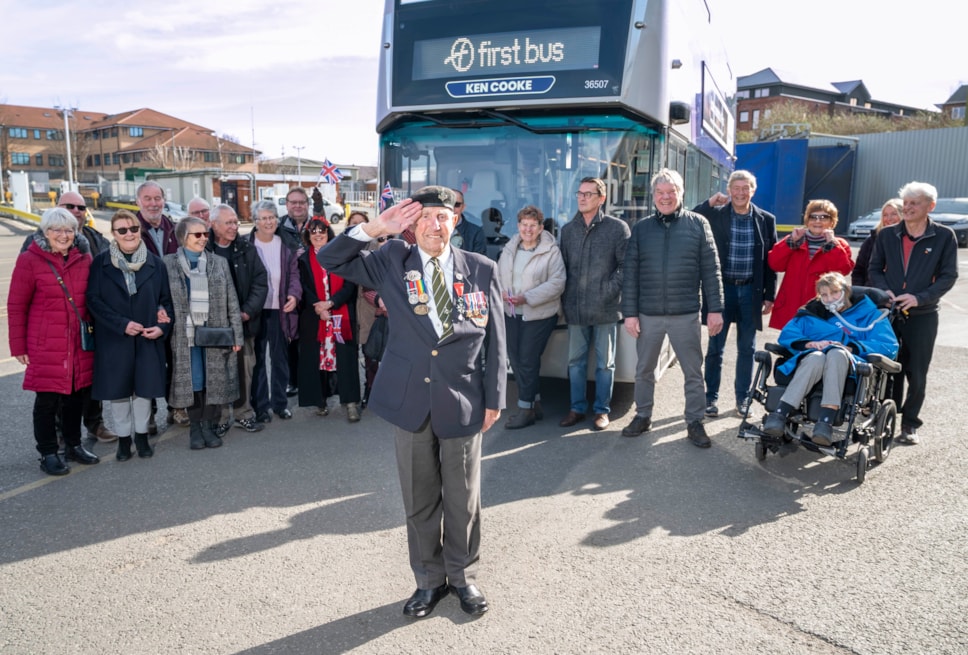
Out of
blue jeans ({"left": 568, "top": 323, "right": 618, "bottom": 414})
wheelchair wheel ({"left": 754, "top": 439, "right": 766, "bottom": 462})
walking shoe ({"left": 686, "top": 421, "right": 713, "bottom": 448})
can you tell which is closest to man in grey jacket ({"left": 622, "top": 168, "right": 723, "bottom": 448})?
walking shoe ({"left": 686, "top": 421, "right": 713, "bottom": 448})

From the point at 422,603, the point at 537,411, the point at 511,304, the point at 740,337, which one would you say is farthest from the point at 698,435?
the point at 422,603

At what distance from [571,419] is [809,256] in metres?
2.46

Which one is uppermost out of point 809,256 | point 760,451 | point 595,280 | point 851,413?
point 809,256

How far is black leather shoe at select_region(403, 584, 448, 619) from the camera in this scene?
3303mm

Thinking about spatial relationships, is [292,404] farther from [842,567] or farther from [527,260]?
[842,567]

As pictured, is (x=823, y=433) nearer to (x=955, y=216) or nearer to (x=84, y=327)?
(x=84, y=327)

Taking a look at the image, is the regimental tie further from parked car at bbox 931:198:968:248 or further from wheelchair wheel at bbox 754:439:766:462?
parked car at bbox 931:198:968:248

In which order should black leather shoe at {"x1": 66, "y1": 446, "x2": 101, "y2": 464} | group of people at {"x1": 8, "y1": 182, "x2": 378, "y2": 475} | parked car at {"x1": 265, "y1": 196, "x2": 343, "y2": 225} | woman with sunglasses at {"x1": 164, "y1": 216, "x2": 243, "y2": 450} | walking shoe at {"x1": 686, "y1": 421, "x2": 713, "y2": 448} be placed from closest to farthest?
1. group of people at {"x1": 8, "y1": 182, "x2": 378, "y2": 475}
2. black leather shoe at {"x1": 66, "y1": 446, "x2": 101, "y2": 464}
3. woman with sunglasses at {"x1": 164, "y1": 216, "x2": 243, "y2": 450}
4. walking shoe at {"x1": 686, "y1": 421, "x2": 713, "y2": 448}
5. parked car at {"x1": 265, "y1": 196, "x2": 343, "y2": 225}

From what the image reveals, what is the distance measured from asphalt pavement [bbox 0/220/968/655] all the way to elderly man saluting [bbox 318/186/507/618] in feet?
0.84

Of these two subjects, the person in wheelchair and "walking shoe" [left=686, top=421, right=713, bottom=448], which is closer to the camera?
the person in wheelchair

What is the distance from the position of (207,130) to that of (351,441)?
335 feet

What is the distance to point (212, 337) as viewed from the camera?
5516 mm

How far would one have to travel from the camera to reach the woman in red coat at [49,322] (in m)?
5.00

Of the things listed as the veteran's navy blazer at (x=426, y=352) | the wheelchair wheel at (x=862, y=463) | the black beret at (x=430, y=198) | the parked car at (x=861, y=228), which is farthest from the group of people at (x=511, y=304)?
the parked car at (x=861, y=228)
